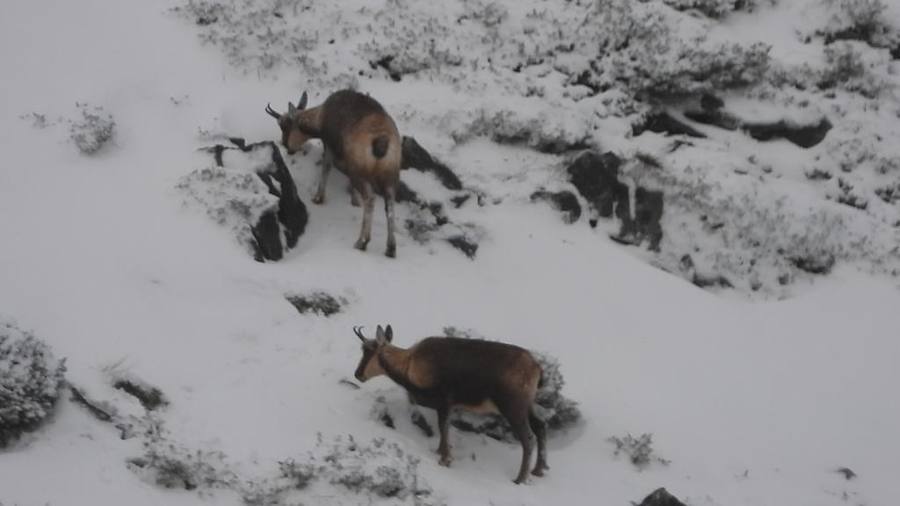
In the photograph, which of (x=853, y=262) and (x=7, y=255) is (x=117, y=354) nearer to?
(x=7, y=255)

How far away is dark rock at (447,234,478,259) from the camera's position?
39.1 feet

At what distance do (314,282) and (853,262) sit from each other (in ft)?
26.8

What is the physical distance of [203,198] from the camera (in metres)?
10.7

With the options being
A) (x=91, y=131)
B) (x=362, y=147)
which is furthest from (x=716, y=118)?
(x=91, y=131)

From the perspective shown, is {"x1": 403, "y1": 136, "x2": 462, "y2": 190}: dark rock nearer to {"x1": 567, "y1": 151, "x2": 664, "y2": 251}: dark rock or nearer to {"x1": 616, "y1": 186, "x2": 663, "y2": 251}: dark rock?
{"x1": 567, "y1": 151, "x2": 664, "y2": 251}: dark rock

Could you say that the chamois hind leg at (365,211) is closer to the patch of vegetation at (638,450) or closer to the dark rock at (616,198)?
the dark rock at (616,198)

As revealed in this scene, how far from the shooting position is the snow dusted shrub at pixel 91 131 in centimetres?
1120

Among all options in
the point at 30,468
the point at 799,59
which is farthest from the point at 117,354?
the point at 799,59

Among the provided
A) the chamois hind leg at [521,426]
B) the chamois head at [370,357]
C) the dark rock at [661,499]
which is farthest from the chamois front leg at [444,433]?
the dark rock at [661,499]

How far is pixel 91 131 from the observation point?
37.0ft

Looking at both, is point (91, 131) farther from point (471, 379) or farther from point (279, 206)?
point (471, 379)

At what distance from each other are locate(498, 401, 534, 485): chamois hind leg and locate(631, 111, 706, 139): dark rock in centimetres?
765

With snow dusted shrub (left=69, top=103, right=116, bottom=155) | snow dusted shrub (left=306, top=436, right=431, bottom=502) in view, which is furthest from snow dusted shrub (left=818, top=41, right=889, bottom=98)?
snow dusted shrub (left=69, top=103, right=116, bottom=155)

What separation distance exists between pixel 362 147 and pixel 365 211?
801 mm
